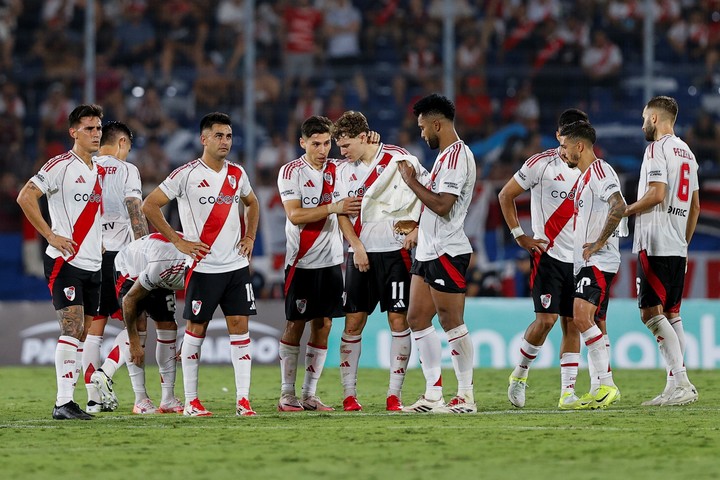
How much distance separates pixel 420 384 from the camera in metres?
12.4

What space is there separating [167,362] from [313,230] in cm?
160

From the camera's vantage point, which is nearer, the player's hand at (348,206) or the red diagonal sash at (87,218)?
the red diagonal sash at (87,218)

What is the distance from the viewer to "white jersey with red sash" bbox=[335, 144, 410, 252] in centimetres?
980

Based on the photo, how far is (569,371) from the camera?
9805 mm

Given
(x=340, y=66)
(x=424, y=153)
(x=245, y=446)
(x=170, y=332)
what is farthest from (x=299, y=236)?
(x=340, y=66)

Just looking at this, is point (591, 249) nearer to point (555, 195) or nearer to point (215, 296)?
point (555, 195)

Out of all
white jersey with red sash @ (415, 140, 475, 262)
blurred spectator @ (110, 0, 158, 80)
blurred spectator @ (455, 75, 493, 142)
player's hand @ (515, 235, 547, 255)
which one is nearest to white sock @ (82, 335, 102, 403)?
white jersey with red sash @ (415, 140, 475, 262)

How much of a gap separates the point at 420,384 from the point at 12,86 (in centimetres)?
984

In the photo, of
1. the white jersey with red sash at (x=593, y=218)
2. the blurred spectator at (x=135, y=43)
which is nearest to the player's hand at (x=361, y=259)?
the white jersey with red sash at (x=593, y=218)

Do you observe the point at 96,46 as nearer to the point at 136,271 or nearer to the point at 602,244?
the point at 136,271

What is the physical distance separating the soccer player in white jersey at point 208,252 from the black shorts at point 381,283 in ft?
3.29

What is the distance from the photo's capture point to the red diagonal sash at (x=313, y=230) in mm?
9820

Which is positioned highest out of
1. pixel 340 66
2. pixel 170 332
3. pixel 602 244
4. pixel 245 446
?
pixel 340 66

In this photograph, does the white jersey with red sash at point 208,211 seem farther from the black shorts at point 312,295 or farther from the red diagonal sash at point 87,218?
the black shorts at point 312,295
